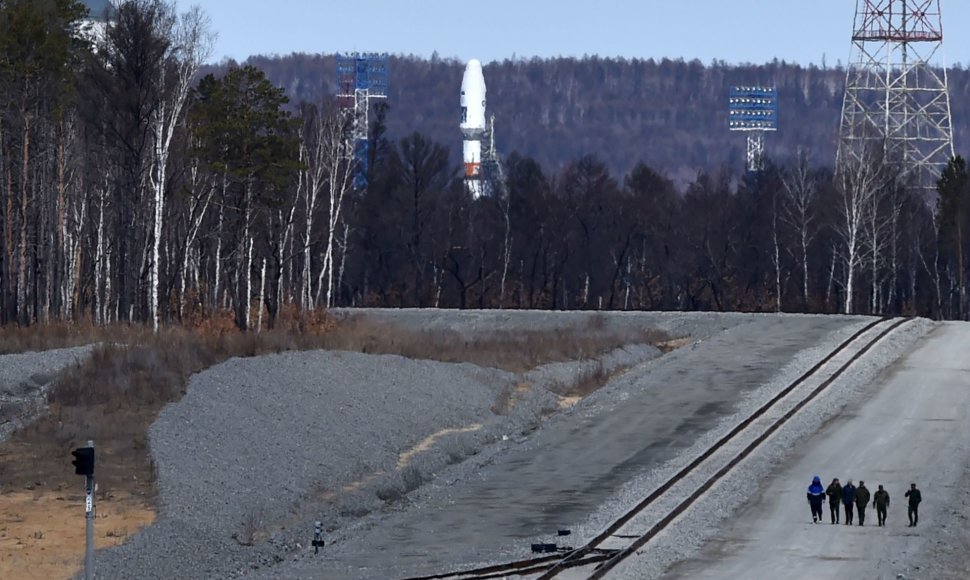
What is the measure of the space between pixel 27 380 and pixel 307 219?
30.9 meters

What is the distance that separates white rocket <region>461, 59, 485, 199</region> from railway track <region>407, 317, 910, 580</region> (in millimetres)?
93739

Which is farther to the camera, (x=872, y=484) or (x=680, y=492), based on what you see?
(x=872, y=484)

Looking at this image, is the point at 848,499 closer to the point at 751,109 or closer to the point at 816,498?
the point at 816,498

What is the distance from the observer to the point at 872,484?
31891 mm

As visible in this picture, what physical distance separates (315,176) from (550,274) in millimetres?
40286

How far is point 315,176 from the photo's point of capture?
2884 inches

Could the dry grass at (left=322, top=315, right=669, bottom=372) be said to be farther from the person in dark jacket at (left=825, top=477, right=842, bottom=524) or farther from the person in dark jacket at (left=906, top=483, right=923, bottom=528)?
the person in dark jacket at (left=906, top=483, right=923, bottom=528)

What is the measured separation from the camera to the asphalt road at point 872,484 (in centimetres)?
2489

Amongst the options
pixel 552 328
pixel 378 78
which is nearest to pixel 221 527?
pixel 552 328

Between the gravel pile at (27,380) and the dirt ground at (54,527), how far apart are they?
5280mm

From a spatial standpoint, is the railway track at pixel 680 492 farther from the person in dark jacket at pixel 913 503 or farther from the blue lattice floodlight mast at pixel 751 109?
the blue lattice floodlight mast at pixel 751 109

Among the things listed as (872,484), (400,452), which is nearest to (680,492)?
(872,484)

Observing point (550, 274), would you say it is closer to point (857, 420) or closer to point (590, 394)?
point (590, 394)

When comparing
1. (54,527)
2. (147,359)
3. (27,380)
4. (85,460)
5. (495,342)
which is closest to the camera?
(85,460)
